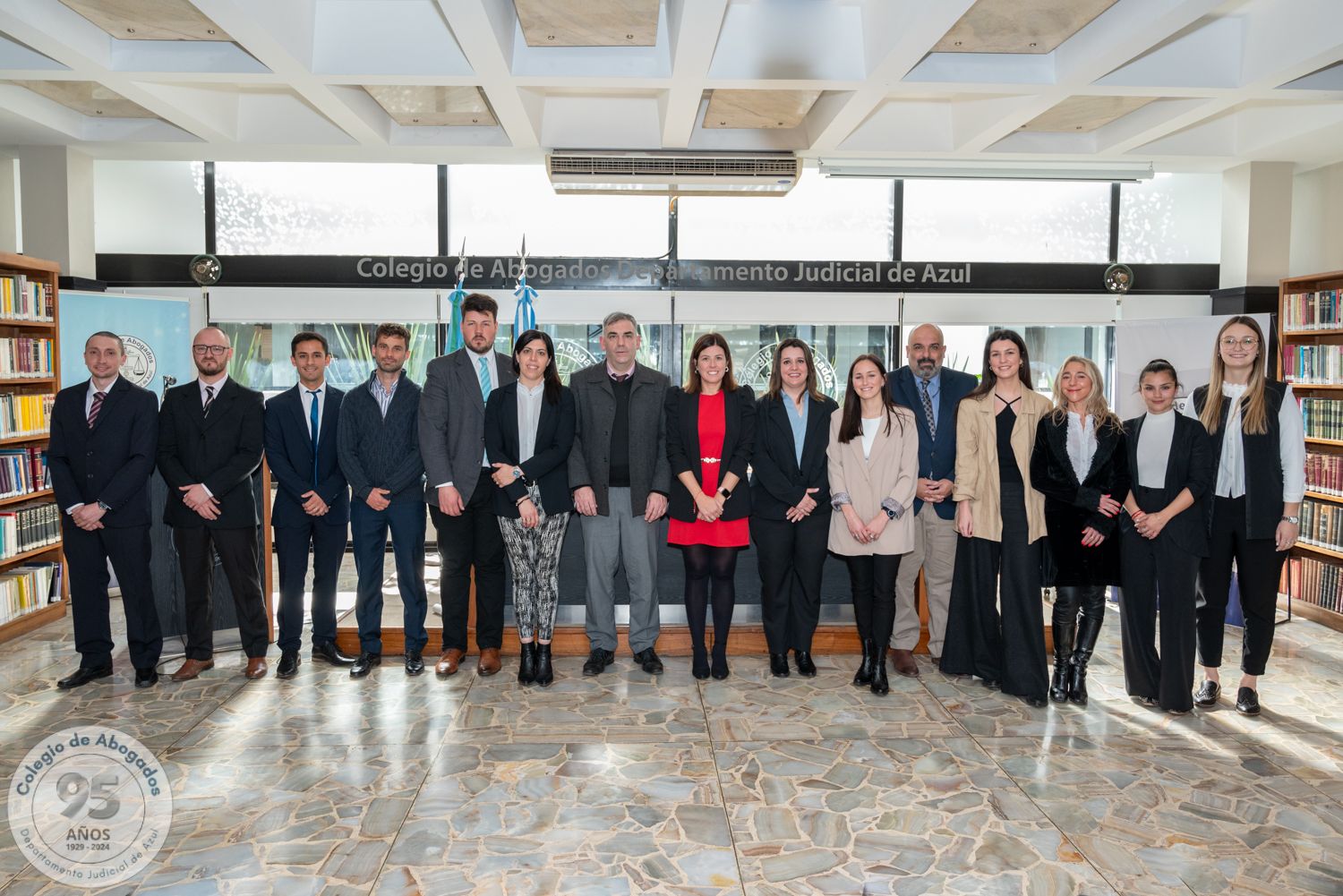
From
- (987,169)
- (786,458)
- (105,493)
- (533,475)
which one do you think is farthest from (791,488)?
(987,169)

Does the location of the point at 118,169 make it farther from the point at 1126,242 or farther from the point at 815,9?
the point at 1126,242

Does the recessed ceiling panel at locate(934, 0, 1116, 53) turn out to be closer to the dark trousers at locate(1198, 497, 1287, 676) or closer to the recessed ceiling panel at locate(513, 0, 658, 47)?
the recessed ceiling panel at locate(513, 0, 658, 47)

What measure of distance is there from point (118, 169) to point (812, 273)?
6121mm

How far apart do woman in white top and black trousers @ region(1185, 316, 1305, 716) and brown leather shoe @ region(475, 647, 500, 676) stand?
10.8ft

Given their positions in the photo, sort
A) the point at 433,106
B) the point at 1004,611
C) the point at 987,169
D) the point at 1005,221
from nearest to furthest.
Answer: the point at 1004,611 → the point at 433,106 → the point at 987,169 → the point at 1005,221

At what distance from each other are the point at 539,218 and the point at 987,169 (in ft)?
12.6

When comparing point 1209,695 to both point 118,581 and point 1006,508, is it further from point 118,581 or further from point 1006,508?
point 118,581

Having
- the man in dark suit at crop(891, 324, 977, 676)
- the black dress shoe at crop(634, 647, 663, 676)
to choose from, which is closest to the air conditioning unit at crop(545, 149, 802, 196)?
the man in dark suit at crop(891, 324, 977, 676)

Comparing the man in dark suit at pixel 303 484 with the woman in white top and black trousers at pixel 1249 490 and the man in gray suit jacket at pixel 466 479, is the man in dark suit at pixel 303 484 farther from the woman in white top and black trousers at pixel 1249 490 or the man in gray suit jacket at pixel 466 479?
the woman in white top and black trousers at pixel 1249 490

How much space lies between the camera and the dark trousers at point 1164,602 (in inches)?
145

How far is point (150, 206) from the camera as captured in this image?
742cm

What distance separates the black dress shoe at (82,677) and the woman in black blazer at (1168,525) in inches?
191

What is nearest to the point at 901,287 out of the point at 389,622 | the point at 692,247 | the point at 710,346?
the point at 692,247

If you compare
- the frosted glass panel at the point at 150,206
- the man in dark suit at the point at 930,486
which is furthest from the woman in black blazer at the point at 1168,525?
the frosted glass panel at the point at 150,206
